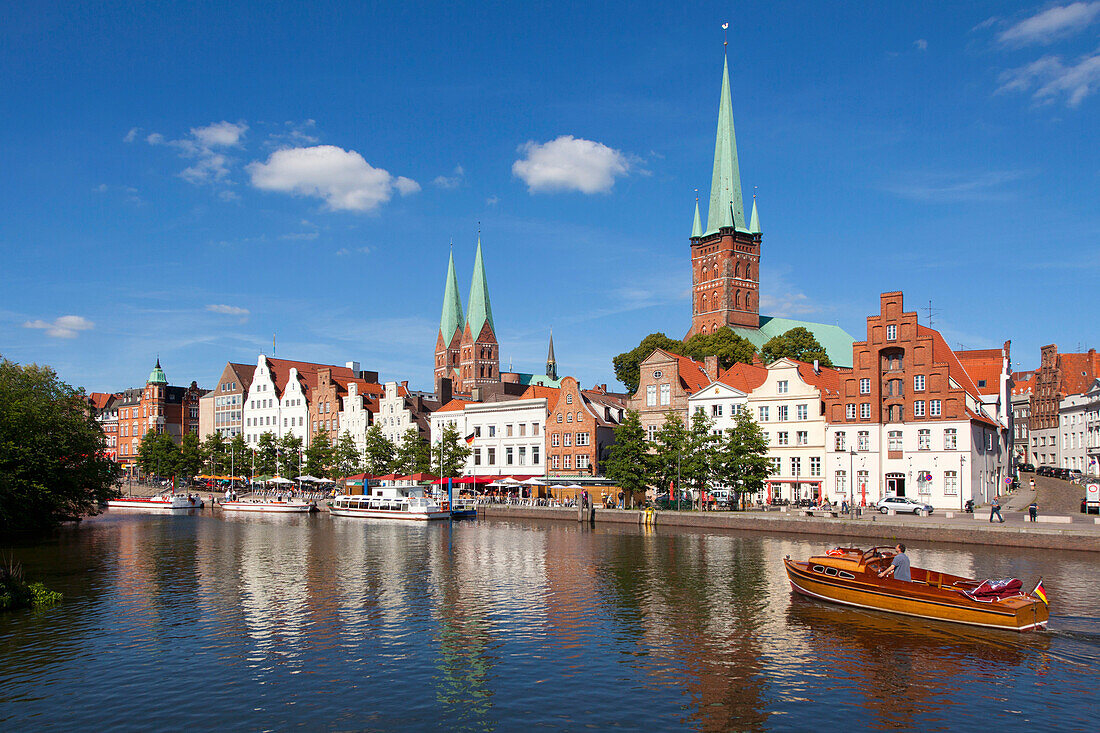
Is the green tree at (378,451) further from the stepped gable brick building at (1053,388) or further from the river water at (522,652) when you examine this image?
the stepped gable brick building at (1053,388)

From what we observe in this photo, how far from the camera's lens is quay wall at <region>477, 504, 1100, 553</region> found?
52781 mm

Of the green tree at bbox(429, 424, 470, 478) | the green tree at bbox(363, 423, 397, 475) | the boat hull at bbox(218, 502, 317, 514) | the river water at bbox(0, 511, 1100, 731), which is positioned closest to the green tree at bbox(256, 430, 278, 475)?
the green tree at bbox(363, 423, 397, 475)

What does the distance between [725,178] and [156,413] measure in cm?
12375

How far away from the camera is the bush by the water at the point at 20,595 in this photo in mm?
36000

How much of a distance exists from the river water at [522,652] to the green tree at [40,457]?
36.4 feet

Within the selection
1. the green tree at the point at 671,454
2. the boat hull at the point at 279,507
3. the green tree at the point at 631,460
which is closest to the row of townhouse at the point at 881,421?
the green tree at the point at 671,454

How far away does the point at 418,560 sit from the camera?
5303 cm

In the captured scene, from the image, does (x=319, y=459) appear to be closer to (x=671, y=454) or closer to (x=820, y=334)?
(x=671, y=454)

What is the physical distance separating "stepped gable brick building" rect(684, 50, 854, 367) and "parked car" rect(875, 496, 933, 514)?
100347 millimetres

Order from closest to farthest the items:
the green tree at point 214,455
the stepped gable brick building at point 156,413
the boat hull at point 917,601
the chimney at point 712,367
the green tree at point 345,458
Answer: the boat hull at point 917,601, the chimney at point 712,367, the green tree at point 345,458, the green tree at point 214,455, the stepped gable brick building at point 156,413

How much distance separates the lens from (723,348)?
4833 inches

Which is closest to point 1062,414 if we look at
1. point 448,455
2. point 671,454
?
point 671,454

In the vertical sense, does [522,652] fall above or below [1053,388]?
below

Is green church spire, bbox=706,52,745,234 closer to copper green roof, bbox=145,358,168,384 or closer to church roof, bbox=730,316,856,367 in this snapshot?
church roof, bbox=730,316,856,367
